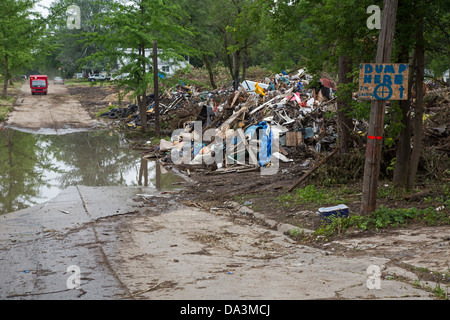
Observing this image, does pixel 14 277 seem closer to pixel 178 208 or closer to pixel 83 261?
pixel 83 261

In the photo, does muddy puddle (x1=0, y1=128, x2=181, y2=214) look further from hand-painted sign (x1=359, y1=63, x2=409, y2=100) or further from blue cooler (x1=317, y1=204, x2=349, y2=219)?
hand-painted sign (x1=359, y1=63, x2=409, y2=100)

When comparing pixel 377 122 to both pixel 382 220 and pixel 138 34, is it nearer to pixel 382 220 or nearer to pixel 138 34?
pixel 382 220

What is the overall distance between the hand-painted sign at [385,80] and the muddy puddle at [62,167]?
804cm

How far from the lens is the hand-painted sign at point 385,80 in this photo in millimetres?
8195

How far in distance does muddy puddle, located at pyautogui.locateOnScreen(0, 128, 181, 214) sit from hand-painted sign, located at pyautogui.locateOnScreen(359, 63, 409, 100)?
317 inches

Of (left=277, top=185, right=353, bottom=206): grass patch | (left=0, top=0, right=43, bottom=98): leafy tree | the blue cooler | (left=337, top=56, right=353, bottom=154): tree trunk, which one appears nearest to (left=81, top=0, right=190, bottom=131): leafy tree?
(left=0, top=0, right=43, bottom=98): leafy tree

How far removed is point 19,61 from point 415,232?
1732 inches

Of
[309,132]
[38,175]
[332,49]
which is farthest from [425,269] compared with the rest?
[38,175]

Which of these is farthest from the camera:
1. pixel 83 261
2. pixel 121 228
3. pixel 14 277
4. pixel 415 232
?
pixel 121 228

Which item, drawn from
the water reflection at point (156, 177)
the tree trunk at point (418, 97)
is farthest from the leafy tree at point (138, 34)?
the tree trunk at point (418, 97)

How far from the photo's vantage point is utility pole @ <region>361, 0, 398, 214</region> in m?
8.20

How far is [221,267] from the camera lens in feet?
22.3

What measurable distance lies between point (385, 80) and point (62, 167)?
45.7ft
